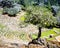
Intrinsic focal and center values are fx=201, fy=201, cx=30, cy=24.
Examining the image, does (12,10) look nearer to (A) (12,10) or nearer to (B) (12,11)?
(A) (12,10)

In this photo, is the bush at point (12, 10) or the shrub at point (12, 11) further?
the bush at point (12, 10)

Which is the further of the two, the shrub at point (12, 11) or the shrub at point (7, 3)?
the shrub at point (7, 3)

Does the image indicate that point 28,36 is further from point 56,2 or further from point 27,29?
point 56,2

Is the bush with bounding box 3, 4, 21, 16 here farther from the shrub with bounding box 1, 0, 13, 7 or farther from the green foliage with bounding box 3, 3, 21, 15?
the shrub with bounding box 1, 0, 13, 7

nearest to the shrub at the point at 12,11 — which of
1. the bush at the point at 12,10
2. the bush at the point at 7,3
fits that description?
the bush at the point at 12,10

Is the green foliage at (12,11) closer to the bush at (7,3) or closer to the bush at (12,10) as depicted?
the bush at (12,10)

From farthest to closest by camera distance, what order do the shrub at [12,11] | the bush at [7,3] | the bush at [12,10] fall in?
the bush at [7,3]
the bush at [12,10]
the shrub at [12,11]

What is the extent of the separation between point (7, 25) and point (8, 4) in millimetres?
7711

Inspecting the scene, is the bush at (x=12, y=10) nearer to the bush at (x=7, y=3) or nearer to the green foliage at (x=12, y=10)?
the green foliage at (x=12, y=10)

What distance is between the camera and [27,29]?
21875 mm

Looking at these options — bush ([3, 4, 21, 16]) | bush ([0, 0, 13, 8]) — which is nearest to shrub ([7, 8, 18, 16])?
bush ([3, 4, 21, 16])

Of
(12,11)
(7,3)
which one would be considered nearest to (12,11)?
(12,11)

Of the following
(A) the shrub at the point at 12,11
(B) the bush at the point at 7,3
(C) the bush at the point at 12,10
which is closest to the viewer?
(A) the shrub at the point at 12,11

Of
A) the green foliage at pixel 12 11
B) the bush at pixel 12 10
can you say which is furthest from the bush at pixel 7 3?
the green foliage at pixel 12 11
